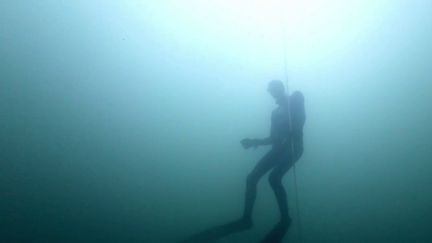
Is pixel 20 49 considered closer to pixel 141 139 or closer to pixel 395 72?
pixel 141 139

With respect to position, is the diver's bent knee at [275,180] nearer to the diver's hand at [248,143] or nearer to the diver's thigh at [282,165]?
the diver's thigh at [282,165]

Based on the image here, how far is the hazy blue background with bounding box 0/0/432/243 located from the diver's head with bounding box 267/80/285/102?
0.10ft

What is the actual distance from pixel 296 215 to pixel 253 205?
Answer: 23 centimetres

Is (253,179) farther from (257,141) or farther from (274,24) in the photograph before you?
(274,24)

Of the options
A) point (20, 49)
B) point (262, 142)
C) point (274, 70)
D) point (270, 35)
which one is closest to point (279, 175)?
point (262, 142)

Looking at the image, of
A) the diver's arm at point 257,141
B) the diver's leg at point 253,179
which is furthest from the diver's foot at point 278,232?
the diver's arm at point 257,141

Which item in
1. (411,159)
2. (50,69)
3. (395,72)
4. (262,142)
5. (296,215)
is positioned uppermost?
(50,69)

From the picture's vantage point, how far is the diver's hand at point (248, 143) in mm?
1659

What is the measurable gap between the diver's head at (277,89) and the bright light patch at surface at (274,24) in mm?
125

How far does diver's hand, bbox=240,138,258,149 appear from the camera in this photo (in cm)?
166

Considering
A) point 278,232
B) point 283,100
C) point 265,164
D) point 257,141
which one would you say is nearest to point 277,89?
point 283,100

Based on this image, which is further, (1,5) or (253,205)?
(253,205)

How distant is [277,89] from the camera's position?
1637 millimetres

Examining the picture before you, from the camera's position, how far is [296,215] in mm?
1733
